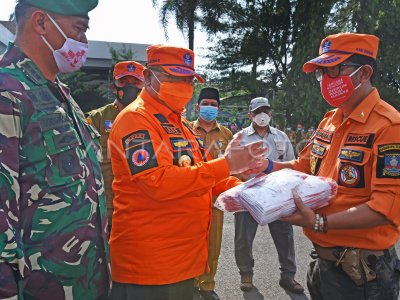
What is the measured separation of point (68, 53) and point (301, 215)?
1386 mm

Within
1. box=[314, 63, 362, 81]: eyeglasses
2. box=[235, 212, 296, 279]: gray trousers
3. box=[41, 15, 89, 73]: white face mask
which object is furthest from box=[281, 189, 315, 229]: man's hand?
box=[235, 212, 296, 279]: gray trousers

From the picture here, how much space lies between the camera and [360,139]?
1.96 meters

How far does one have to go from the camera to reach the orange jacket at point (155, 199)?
1.87 m

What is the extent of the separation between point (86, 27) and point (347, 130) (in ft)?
4.96

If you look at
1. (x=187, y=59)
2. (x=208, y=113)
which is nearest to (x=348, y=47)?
(x=187, y=59)

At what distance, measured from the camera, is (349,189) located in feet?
6.46

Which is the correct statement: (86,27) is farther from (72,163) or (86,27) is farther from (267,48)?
(267,48)

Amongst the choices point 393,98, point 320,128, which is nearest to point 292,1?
point 393,98

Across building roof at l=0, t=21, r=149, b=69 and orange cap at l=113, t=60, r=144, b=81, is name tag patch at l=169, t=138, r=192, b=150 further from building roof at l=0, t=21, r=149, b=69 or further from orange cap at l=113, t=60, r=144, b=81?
building roof at l=0, t=21, r=149, b=69

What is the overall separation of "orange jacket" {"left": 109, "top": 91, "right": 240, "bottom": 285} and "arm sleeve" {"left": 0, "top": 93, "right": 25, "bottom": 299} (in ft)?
2.28

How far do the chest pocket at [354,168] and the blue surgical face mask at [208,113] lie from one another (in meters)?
2.67

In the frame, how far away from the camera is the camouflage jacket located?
4.02ft

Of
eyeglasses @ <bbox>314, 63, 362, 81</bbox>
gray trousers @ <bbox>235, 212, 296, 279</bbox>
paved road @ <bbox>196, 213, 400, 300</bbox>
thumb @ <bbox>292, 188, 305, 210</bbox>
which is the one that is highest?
eyeglasses @ <bbox>314, 63, 362, 81</bbox>

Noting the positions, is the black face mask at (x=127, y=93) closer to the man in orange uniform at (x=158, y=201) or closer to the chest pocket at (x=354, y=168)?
the man in orange uniform at (x=158, y=201)
